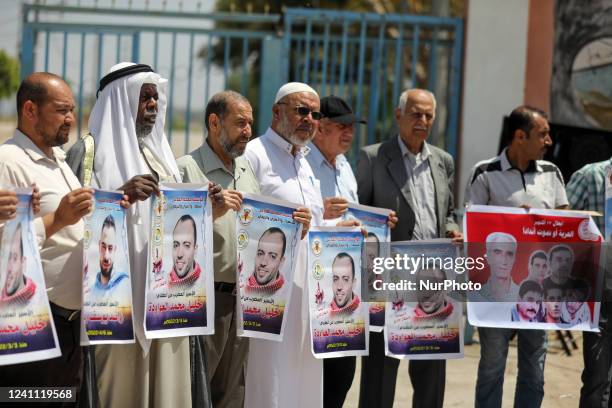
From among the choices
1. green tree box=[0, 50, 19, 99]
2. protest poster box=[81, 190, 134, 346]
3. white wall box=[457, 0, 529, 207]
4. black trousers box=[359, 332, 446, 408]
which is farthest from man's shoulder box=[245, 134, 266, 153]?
green tree box=[0, 50, 19, 99]

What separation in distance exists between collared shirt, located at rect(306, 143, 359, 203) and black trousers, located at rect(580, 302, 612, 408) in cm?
169

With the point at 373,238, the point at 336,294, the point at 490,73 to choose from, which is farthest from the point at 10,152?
the point at 490,73

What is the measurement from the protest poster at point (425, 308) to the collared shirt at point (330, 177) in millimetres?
558

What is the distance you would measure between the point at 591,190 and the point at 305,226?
81.0 inches

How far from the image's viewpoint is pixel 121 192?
3.95 meters

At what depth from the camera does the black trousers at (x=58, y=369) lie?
3820 millimetres

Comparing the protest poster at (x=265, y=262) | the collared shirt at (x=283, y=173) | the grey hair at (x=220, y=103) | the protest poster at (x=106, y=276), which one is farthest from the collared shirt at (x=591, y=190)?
the protest poster at (x=106, y=276)

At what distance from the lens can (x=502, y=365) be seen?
539 cm

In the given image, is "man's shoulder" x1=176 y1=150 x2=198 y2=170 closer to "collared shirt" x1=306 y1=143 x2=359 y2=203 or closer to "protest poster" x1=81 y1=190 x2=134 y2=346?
"protest poster" x1=81 y1=190 x2=134 y2=346

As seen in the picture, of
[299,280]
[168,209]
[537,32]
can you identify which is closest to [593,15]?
[537,32]

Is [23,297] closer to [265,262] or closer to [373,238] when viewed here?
[265,262]

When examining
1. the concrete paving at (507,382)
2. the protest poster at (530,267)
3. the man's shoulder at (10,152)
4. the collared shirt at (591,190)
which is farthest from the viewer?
the concrete paving at (507,382)

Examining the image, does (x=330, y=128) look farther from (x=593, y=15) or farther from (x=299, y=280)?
(x=593, y=15)

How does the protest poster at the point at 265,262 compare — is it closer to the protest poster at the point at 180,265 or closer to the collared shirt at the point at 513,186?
the protest poster at the point at 180,265
